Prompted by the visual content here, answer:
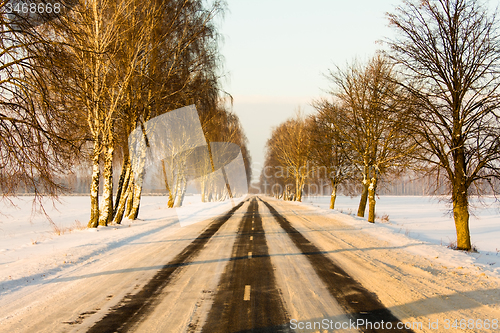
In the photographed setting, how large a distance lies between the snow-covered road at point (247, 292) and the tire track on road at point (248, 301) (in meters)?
0.02

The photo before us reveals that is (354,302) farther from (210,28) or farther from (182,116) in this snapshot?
(182,116)

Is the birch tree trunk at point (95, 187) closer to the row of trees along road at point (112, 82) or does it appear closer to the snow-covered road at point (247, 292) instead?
the row of trees along road at point (112, 82)

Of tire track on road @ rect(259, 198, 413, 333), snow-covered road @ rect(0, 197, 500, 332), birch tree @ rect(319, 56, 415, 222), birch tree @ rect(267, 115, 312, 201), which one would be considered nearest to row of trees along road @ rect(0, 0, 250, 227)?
snow-covered road @ rect(0, 197, 500, 332)

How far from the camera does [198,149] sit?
3538 centimetres

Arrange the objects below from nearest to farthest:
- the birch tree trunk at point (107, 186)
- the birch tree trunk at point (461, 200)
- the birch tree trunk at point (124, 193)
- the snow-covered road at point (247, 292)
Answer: the snow-covered road at point (247, 292), the birch tree trunk at point (461, 200), the birch tree trunk at point (107, 186), the birch tree trunk at point (124, 193)

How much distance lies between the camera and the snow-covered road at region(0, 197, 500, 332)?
4.88m

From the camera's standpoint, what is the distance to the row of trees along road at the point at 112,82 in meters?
6.61

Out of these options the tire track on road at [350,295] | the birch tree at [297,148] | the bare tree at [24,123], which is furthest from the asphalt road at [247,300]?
the birch tree at [297,148]

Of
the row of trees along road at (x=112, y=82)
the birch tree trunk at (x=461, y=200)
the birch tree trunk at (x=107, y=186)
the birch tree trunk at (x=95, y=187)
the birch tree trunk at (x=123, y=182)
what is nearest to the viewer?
the row of trees along road at (x=112, y=82)

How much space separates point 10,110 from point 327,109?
64.9ft

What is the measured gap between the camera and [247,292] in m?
6.26

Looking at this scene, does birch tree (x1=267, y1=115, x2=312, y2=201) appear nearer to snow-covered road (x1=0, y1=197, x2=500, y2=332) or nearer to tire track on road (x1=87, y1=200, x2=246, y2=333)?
snow-covered road (x1=0, y1=197, x2=500, y2=332)

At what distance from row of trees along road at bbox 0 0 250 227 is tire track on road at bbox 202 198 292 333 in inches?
166

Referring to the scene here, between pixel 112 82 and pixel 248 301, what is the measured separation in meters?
13.4
